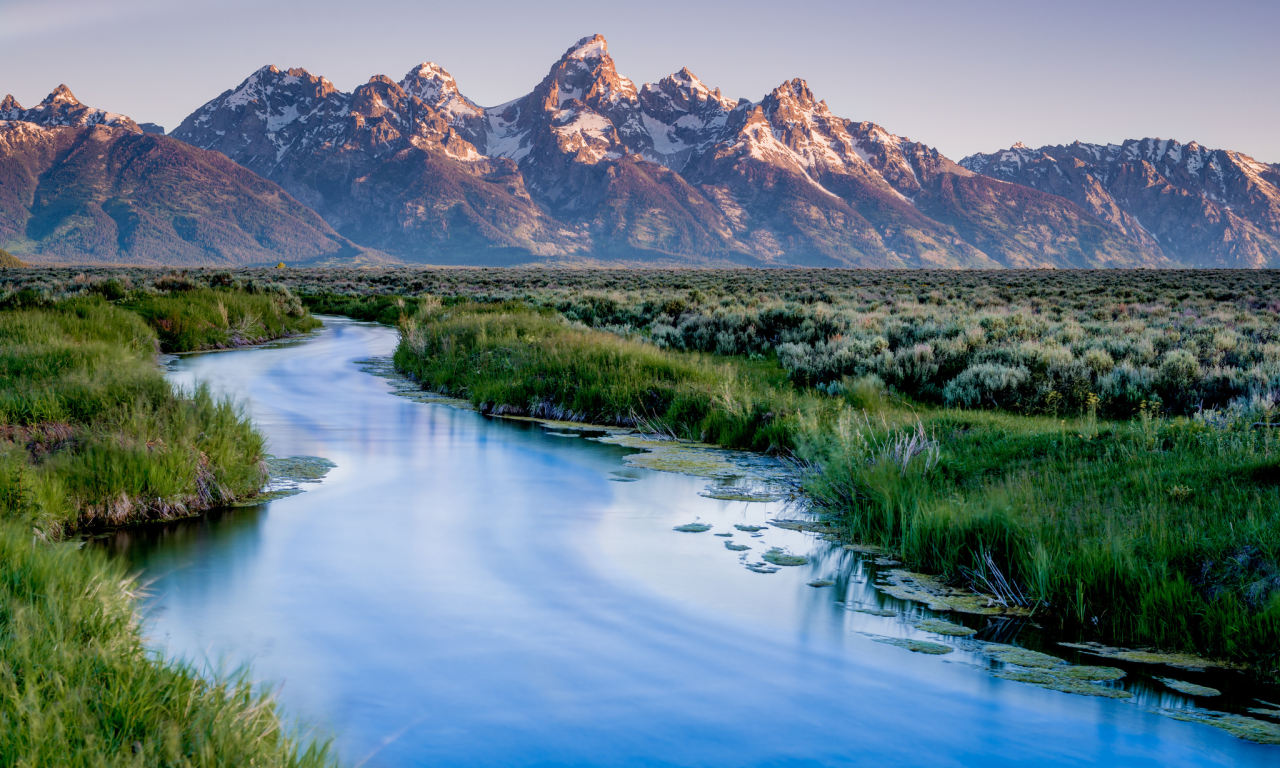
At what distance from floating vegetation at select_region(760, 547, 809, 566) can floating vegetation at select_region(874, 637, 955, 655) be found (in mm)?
1630

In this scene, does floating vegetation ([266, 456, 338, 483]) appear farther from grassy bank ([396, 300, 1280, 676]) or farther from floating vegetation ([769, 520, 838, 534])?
floating vegetation ([769, 520, 838, 534])

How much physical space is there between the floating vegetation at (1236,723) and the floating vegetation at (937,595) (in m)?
1.59

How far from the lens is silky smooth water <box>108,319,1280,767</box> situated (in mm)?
5023

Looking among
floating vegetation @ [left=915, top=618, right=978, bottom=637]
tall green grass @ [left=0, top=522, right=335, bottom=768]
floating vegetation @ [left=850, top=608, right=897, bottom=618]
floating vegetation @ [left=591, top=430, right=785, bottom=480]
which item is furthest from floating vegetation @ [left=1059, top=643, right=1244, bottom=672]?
floating vegetation @ [left=591, top=430, right=785, bottom=480]

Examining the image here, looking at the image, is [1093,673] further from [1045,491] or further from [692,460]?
[692,460]

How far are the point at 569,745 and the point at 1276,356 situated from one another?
16.0 m

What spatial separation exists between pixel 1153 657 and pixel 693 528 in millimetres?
4237

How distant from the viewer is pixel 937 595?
7320 mm

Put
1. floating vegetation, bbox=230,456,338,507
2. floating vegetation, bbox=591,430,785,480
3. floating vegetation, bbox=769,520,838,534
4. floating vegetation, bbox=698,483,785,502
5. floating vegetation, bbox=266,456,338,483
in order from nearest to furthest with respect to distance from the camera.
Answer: floating vegetation, bbox=769,520,838,534, floating vegetation, bbox=230,456,338,507, floating vegetation, bbox=698,483,785,502, floating vegetation, bbox=266,456,338,483, floating vegetation, bbox=591,430,785,480

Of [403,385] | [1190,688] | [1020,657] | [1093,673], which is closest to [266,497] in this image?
[1020,657]

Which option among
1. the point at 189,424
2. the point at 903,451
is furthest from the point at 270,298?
the point at 903,451

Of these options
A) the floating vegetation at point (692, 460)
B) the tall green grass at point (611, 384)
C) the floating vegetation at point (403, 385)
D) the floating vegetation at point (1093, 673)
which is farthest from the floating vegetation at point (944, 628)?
the floating vegetation at point (403, 385)

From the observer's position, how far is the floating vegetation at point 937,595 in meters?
7.00

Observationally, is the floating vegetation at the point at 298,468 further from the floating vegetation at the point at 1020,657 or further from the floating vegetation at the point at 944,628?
the floating vegetation at the point at 1020,657
